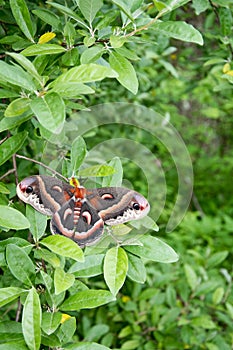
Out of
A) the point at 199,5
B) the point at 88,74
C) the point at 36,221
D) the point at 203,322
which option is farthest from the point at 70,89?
the point at 203,322

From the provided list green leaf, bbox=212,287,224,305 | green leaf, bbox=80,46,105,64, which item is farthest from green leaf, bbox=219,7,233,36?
green leaf, bbox=212,287,224,305

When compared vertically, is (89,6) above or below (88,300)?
above

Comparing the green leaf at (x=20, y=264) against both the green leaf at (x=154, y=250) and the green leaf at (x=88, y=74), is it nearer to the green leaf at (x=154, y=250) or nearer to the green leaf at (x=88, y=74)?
the green leaf at (x=154, y=250)

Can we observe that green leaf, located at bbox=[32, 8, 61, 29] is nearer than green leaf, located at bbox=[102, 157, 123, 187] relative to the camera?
No

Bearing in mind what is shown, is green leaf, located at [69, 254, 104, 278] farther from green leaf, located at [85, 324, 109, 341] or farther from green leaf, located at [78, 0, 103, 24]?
green leaf, located at [85, 324, 109, 341]

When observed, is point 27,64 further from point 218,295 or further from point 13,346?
point 218,295

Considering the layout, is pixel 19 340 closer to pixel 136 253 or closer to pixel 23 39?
pixel 136 253
